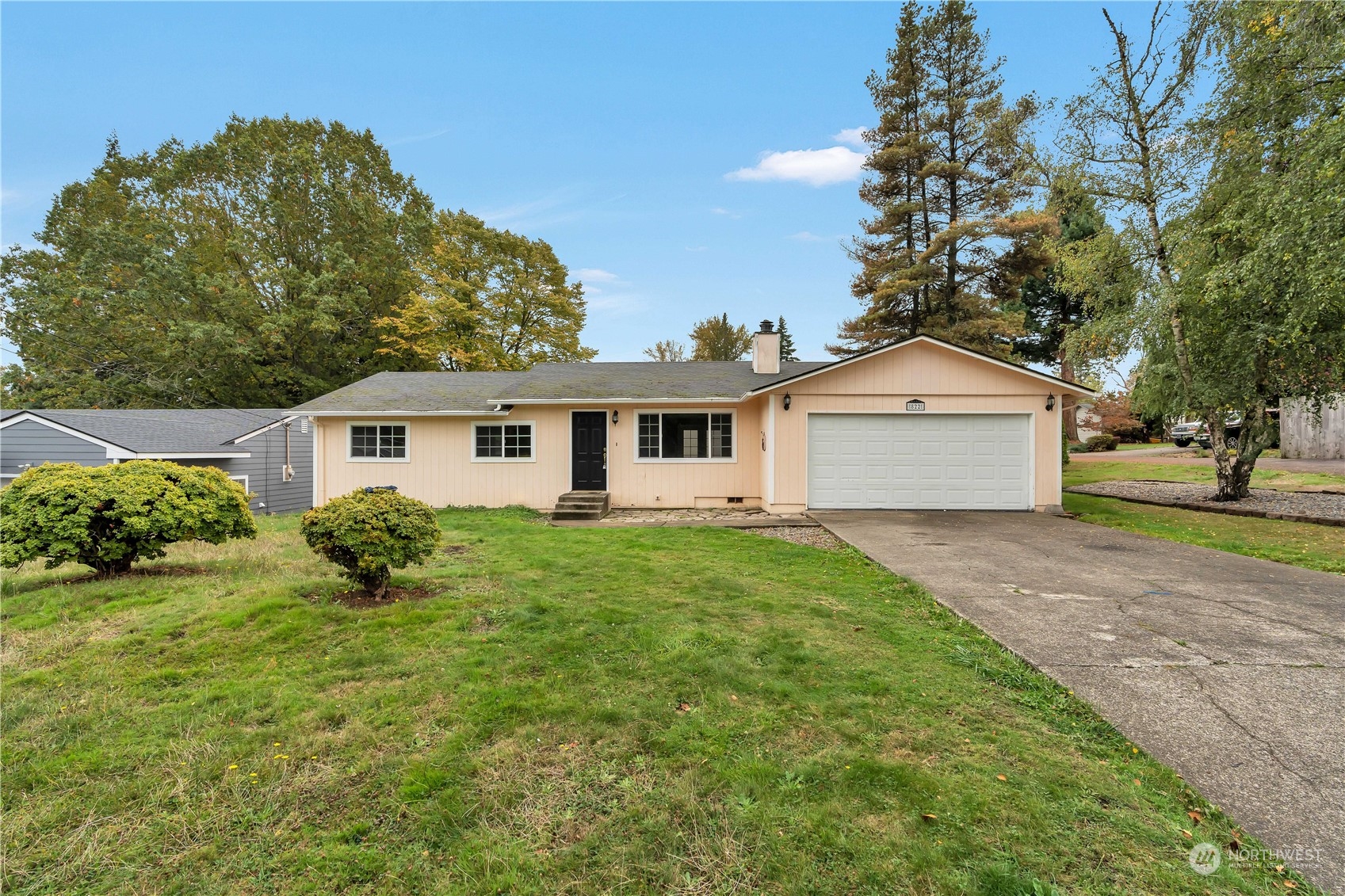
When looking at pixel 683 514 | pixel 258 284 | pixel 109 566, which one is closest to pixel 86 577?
pixel 109 566

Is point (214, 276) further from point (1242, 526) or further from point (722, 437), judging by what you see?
point (1242, 526)

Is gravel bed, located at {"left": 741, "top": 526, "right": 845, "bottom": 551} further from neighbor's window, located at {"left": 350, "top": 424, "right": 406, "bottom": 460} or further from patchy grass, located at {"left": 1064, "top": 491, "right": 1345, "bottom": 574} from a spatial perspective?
neighbor's window, located at {"left": 350, "top": 424, "right": 406, "bottom": 460}

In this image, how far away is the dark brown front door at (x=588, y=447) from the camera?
1166 centimetres

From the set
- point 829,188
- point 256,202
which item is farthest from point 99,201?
point 829,188

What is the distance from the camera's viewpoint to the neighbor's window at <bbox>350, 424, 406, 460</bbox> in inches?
464

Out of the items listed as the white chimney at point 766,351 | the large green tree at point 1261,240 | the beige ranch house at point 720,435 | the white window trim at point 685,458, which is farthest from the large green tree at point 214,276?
the large green tree at point 1261,240

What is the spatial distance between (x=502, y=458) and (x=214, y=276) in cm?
1854

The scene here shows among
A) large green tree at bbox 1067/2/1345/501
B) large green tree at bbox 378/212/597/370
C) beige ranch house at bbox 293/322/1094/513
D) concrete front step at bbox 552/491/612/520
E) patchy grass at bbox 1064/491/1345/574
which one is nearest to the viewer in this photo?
patchy grass at bbox 1064/491/1345/574

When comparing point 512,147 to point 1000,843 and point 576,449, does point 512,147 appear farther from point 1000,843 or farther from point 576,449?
point 1000,843

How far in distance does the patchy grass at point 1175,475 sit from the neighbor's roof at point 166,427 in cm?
2313

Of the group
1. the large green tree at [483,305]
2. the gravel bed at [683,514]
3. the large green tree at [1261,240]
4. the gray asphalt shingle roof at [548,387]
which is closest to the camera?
the large green tree at [1261,240]

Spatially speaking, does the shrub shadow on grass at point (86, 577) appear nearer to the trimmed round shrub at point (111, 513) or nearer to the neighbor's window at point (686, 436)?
the trimmed round shrub at point (111, 513)

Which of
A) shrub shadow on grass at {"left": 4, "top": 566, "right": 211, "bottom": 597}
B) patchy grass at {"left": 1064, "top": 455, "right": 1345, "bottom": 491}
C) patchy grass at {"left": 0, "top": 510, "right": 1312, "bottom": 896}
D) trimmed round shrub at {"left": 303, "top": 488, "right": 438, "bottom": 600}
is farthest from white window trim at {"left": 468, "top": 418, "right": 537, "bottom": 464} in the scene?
patchy grass at {"left": 1064, "top": 455, "right": 1345, "bottom": 491}

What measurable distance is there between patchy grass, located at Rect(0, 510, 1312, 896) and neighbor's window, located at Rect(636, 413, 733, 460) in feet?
23.8
